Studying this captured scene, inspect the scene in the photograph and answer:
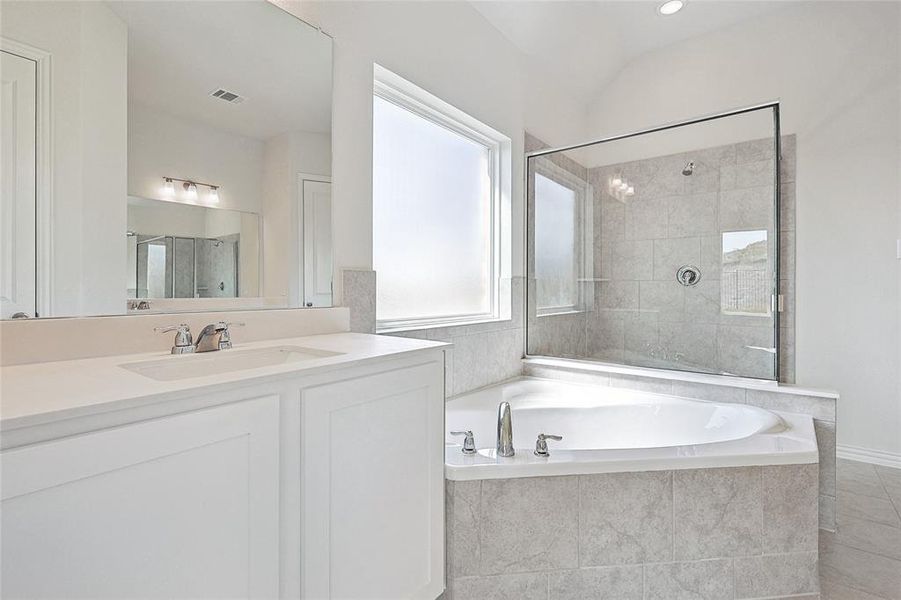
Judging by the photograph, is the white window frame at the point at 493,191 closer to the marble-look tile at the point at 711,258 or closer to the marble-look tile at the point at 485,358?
the marble-look tile at the point at 485,358

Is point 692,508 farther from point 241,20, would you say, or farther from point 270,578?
point 241,20

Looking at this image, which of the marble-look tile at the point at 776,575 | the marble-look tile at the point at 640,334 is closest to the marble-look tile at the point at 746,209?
the marble-look tile at the point at 640,334

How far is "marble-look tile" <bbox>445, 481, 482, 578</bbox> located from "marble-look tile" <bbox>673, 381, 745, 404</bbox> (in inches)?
59.0

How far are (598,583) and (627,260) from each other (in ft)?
6.63

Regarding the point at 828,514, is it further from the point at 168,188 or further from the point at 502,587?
the point at 168,188

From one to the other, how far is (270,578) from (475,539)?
0.70 m

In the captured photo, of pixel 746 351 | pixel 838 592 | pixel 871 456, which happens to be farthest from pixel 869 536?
pixel 871 456

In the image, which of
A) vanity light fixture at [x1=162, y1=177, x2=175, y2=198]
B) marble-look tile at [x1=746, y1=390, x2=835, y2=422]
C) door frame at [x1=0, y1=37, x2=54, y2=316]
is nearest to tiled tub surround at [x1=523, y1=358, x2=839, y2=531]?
marble-look tile at [x1=746, y1=390, x2=835, y2=422]

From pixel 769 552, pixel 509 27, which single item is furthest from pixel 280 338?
pixel 509 27

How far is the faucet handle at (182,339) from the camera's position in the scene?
1243 mm

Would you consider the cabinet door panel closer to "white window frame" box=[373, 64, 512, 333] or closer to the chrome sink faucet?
the chrome sink faucet

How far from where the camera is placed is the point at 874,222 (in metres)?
2.82

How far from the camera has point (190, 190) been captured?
4.60 feet

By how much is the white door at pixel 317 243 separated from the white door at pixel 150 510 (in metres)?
0.83
